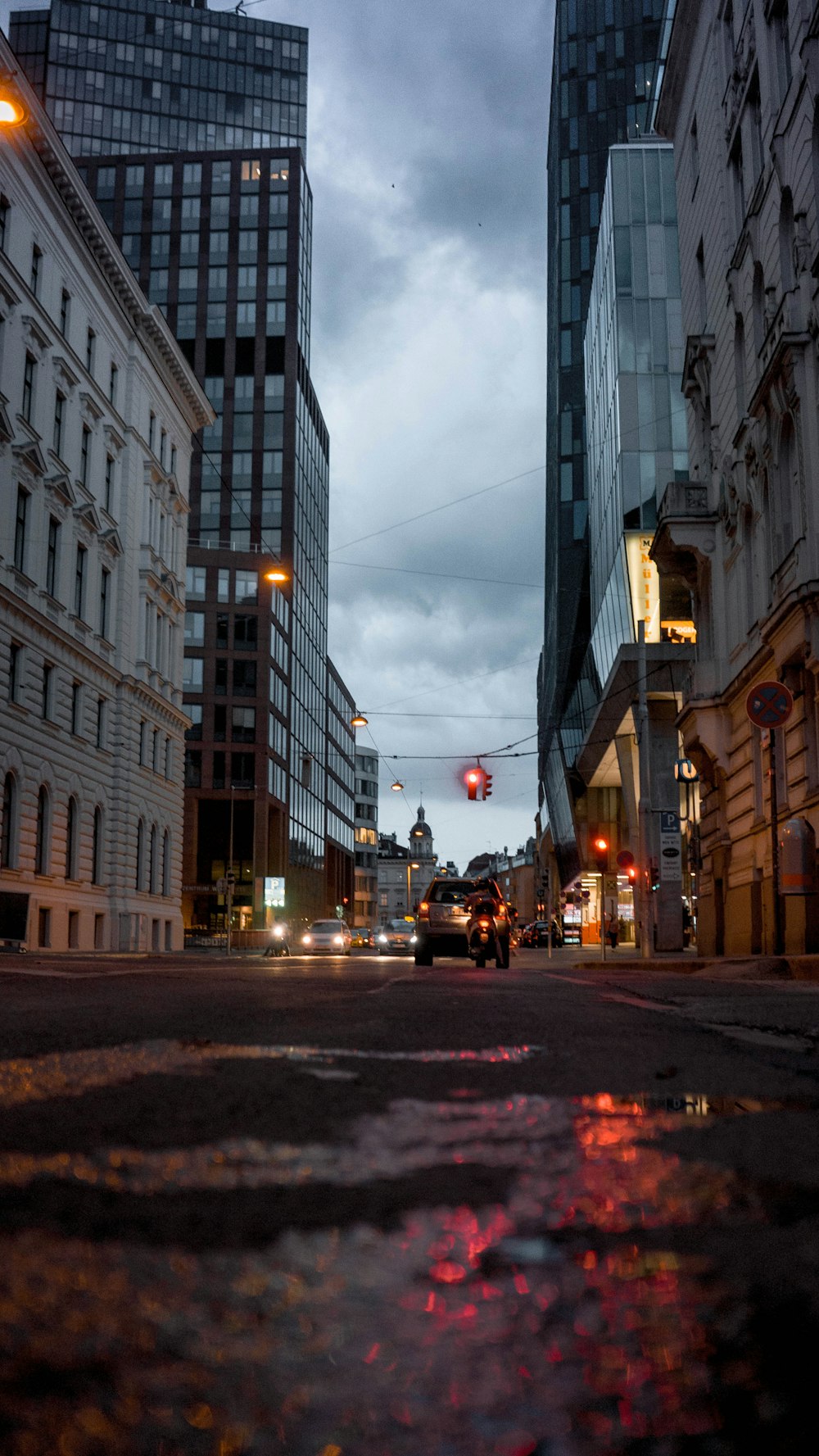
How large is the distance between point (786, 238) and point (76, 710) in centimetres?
2478

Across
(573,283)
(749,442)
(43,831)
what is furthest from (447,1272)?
(573,283)

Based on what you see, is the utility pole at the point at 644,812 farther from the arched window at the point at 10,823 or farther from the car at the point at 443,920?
the arched window at the point at 10,823

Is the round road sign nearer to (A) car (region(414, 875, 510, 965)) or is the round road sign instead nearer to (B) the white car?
(A) car (region(414, 875, 510, 965))

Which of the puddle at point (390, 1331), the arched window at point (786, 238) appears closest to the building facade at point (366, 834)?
the arched window at point (786, 238)

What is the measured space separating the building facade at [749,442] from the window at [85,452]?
742 inches

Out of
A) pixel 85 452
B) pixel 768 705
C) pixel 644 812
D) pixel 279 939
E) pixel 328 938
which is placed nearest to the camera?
pixel 768 705

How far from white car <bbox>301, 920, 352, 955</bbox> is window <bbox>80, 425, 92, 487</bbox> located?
785 inches

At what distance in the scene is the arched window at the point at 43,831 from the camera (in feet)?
114

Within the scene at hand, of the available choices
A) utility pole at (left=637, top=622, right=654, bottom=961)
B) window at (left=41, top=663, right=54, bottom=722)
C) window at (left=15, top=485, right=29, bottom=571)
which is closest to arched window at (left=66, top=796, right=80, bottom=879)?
window at (left=41, top=663, right=54, bottom=722)

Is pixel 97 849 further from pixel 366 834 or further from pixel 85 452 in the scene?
pixel 366 834

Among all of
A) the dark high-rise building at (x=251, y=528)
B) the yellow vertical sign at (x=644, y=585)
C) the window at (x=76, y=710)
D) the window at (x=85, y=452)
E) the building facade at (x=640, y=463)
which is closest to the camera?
the window at (x=76, y=710)

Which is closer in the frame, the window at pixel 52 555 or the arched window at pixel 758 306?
the arched window at pixel 758 306

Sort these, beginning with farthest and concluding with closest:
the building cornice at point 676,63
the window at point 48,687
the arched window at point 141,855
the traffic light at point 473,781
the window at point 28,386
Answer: the arched window at point 141,855
the traffic light at point 473,781
the window at point 48,687
the window at point 28,386
the building cornice at point 676,63

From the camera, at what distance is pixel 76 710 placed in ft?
123
